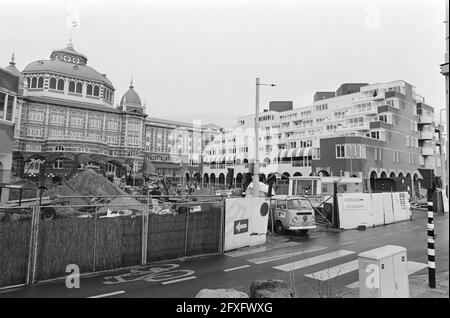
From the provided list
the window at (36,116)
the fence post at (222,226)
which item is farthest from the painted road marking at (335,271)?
the window at (36,116)

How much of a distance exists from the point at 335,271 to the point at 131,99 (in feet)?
298

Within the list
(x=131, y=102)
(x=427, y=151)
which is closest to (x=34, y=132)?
(x=131, y=102)

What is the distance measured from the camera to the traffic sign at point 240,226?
12.4m

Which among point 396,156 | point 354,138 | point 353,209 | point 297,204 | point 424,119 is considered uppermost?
point 424,119

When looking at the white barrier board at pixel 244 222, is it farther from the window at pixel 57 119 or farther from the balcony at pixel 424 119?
the window at pixel 57 119

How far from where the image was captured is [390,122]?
54125 millimetres

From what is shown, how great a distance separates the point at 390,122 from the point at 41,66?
85565 mm

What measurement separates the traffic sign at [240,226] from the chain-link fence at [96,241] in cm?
78

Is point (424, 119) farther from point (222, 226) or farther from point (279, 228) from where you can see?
point (222, 226)

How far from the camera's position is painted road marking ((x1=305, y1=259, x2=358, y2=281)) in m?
8.41

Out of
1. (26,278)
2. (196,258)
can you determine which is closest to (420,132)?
(196,258)

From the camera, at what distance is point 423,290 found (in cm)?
664

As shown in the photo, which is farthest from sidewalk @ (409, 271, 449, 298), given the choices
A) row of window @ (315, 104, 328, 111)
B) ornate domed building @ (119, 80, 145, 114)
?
ornate domed building @ (119, 80, 145, 114)

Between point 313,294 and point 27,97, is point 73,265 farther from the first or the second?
point 27,97
